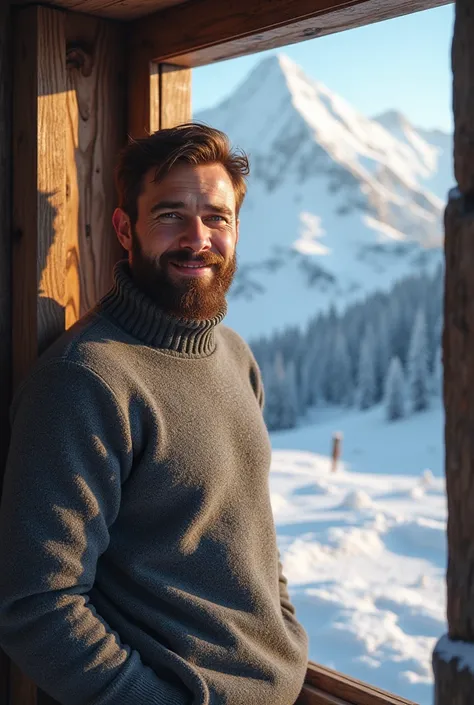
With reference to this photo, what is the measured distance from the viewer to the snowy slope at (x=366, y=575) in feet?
13.0

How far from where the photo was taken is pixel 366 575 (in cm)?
873

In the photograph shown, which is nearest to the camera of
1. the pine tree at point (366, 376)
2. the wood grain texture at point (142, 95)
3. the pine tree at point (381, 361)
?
the wood grain texture at point (142, 95)

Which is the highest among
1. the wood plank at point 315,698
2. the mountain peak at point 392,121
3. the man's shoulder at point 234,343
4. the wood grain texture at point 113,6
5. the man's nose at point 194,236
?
the mountain peak at point 392,121

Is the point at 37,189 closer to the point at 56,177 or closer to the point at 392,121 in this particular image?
the point at 56,177

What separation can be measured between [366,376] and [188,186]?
25401 mm

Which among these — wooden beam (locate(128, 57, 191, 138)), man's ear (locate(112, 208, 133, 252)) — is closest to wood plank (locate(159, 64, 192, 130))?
wooden beam (locate(128, 57, 191, 138))

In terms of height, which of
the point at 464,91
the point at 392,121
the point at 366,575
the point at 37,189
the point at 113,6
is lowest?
the point at 366,575

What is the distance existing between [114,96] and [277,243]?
41.7m

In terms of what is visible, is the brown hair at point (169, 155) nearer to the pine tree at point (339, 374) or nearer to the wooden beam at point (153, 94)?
the wooden beam at point (153, 94)

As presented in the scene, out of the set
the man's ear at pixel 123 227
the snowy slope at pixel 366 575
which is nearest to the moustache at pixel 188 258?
the man's ear at pixel 123 227

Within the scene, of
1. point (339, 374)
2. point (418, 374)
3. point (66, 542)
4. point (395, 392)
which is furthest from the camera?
point (339, 374)

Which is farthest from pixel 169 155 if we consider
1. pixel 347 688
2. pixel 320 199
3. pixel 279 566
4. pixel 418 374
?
pixel 320 199

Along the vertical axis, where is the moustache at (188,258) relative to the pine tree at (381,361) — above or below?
above

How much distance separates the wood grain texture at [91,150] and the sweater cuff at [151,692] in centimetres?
79
